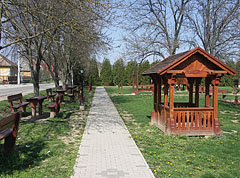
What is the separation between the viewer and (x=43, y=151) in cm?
602

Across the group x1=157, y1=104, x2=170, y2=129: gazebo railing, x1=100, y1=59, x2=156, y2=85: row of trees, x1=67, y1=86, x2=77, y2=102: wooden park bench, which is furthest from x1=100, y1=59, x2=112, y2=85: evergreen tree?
x1=157, y1=104, x2=170, y2=129: gazebo railing

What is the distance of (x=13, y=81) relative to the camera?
175 feet

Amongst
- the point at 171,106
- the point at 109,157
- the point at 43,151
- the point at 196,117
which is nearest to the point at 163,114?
the point at 171,106

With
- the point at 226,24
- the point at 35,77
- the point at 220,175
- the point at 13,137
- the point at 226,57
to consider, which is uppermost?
the point at 226,24

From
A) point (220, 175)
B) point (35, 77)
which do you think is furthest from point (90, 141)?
point (35, 77)

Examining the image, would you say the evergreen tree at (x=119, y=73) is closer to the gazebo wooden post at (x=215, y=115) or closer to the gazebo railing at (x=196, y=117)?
the gazebo wooden post at (x=215, y=115)

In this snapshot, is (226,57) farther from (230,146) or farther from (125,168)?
(125,168)

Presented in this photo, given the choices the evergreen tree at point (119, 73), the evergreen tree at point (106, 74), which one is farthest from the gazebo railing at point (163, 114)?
the evergreen tree at point (106, 74)

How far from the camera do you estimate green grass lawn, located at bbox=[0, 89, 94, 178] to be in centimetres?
477

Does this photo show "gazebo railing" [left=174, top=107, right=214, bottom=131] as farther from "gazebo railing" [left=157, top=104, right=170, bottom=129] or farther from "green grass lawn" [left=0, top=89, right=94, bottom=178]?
"green grass lawn" [left=0, top=89, right=94, bottom=178]

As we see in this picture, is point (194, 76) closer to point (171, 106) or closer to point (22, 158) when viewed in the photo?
point (171, 106)

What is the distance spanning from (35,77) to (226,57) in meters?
16.1

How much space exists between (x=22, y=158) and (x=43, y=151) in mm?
682

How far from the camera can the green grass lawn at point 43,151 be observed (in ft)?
15.7
